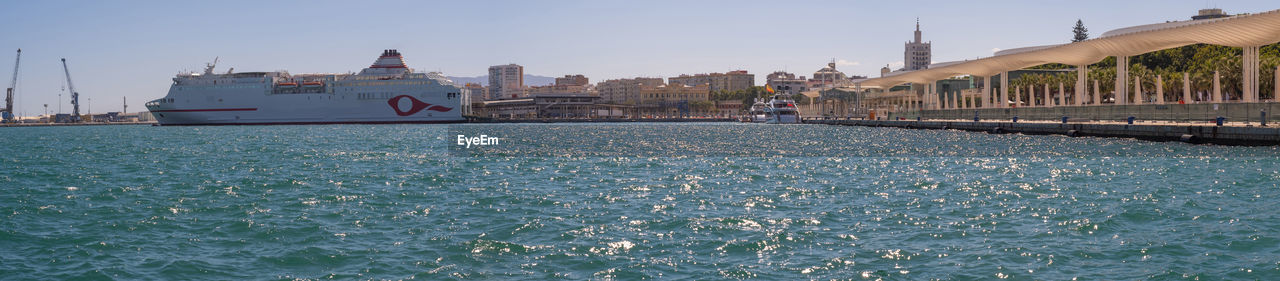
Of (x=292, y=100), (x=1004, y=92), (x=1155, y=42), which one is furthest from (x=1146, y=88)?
(x=292, y=100)

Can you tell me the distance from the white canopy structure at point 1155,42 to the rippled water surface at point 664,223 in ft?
74.3

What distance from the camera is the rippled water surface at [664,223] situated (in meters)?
11.1

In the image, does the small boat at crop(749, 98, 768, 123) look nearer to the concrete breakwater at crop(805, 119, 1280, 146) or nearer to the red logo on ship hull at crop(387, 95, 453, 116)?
the red logo on ship hull at crop(387, 95, 453, 116)

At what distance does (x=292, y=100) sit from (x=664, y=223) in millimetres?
124035

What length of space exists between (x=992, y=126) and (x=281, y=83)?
99289 millimetres

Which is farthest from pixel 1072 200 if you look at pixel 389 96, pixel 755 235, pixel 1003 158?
→ pixel 389 96

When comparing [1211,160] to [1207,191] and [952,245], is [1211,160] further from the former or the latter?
[952,245]

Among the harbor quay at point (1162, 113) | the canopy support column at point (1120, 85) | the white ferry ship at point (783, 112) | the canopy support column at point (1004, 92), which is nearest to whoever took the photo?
the harbor quay at point (1162, 113)

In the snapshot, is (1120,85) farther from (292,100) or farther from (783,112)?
(292,100)

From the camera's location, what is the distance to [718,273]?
10648mm

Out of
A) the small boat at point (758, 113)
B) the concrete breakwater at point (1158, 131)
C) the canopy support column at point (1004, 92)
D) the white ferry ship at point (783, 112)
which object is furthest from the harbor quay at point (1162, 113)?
the small boat at point (758, 113)

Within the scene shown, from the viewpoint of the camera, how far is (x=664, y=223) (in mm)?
14789
